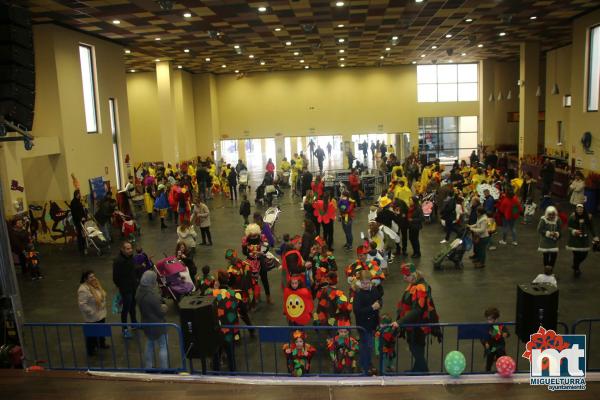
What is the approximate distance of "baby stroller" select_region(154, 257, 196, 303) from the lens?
28.5 ft

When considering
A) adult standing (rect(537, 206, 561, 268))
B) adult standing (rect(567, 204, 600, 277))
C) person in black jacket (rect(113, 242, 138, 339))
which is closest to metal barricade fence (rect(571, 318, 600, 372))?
adult standing (rect(537, 206, 561, 268))

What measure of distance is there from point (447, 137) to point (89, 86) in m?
24.9

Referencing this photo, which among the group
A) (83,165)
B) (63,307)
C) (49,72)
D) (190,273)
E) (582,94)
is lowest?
(63,307)

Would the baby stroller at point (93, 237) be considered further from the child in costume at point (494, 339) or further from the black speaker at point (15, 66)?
the child in costume at point (494, 339)

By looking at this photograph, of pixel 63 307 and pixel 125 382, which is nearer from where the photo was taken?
pixel 125 382

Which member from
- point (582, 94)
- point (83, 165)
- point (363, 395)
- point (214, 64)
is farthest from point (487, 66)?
point (363, 395)

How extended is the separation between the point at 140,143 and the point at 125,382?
25859 mm

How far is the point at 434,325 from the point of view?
19.2 feet

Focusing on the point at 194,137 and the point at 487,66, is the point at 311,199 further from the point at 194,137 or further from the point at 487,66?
the point at 487,66

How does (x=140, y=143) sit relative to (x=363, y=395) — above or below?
above

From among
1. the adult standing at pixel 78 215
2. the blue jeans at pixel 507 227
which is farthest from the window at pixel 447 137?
the adult standing at pixel 78 215

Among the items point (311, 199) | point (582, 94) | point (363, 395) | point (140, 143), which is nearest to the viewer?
point (363, 395)

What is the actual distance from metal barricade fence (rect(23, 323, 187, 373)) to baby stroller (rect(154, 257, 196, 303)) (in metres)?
0.79

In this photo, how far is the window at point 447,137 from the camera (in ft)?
112
